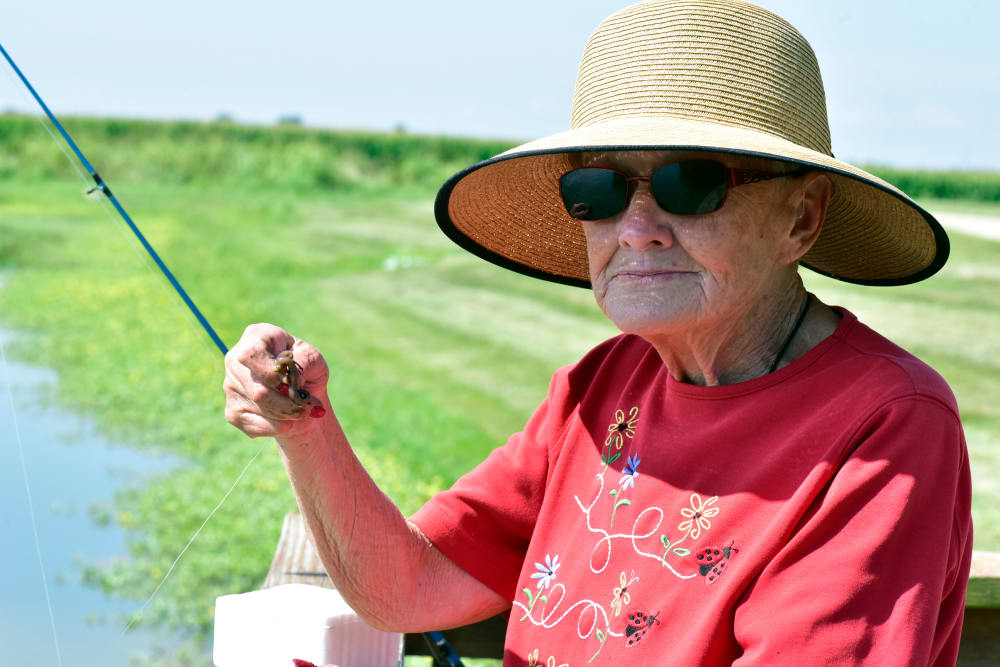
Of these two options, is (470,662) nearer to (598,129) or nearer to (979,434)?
(598,129)

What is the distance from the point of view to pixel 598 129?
1587 millimetres

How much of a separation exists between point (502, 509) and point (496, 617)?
35 cm

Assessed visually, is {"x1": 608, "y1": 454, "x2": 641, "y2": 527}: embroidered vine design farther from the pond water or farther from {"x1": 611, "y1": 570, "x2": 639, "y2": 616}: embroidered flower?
the pond water

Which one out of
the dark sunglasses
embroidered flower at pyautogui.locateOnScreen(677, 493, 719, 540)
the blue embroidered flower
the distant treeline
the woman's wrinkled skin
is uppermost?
the dark sunglasses

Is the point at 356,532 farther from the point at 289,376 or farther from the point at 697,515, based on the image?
the point at 697,515

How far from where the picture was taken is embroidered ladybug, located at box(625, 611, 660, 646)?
1.50 m

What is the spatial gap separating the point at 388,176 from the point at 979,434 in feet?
89.8

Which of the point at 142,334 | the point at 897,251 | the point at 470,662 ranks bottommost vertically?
the point at 142,334

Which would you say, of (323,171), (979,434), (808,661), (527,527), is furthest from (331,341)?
(323,171)

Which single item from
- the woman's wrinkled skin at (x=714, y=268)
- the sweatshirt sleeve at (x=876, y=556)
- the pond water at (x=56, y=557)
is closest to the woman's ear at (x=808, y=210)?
the woman's wrinkled skin at (x=714, y=268)

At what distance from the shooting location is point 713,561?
1.46 metres

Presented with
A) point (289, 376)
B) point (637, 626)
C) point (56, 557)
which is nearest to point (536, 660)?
point (637, 626)

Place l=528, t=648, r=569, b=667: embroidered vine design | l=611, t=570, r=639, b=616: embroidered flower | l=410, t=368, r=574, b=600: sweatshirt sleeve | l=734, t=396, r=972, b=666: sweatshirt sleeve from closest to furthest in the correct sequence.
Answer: l=734, t=396, r=972, b=666: sweatshirt sleeve, l=611, t=570, r=639, b=616: embroidered flower, l=528, t=648, r=569, b=667: embroidered vine design, l=410, t=368, r=574, b=600: sweatshirt sleeve

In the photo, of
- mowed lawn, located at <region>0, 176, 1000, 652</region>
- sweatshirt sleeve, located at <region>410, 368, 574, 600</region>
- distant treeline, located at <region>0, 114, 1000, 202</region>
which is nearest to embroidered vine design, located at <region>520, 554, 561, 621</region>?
sweatshirt sleeve, located at <region>410, 368, 574, 600</region>
